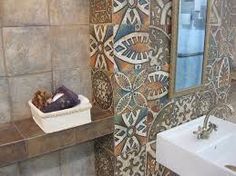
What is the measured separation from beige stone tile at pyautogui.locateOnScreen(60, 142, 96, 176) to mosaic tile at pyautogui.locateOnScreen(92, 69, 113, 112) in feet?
0.82

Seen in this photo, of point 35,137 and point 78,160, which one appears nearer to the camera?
point 35,137

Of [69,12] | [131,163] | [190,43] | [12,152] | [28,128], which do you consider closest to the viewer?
[12,152]

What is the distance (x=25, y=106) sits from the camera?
108 centimetres

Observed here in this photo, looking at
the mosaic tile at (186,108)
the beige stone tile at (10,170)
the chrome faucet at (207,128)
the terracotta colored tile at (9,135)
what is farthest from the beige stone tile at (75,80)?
the chrome faucet at (207,128)

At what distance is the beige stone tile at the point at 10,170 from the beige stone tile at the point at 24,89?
0.21 metres

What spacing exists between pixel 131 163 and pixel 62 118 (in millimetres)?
463

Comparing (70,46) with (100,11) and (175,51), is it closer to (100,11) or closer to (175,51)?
(100,11)

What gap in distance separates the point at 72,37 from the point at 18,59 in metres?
0.27

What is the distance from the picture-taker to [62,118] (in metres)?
0.98

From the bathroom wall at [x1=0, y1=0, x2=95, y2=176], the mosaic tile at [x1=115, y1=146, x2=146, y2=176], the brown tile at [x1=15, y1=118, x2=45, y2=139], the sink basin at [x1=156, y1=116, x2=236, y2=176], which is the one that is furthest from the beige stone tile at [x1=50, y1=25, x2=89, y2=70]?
the sink basin at [x1=156, y1=116, x2=236, y2=176]

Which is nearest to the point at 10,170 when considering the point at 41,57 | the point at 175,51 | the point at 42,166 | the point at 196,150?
the point at 42,166

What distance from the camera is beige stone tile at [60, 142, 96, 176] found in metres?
1.23

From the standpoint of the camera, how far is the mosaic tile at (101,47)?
106 centimetres

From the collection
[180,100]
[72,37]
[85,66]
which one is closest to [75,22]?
[72,37]
